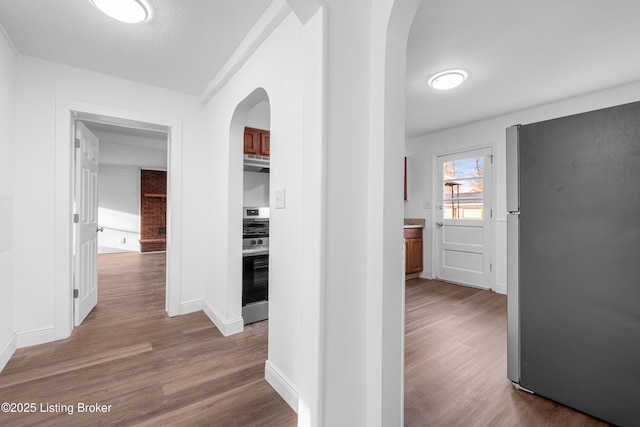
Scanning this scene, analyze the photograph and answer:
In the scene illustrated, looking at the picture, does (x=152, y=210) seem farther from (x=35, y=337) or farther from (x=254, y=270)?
(x=254, y=270)

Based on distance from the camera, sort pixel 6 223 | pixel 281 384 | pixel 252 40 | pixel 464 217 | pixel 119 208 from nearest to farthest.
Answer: pixel 281 384 < pixel 252 40 < pixel 6 223 < pixel 464 217 < pixel 119 208

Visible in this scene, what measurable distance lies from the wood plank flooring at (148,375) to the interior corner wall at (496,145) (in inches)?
133

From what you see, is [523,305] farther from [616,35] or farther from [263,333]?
[616,35]

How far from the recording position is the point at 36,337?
7.75 ft

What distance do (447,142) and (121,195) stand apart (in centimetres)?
748

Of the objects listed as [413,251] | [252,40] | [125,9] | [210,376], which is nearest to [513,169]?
[252,40]

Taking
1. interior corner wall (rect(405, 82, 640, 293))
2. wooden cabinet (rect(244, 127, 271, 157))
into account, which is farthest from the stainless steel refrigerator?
interior corner wall (rect(405, 82, 640, 293))

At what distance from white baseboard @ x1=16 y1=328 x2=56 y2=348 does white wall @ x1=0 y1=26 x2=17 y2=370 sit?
7 centimetres

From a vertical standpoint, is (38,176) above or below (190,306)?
above

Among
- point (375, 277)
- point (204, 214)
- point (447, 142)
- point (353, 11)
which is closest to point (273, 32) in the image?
point (353, 11)

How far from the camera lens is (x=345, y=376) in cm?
118

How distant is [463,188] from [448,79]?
2.10 m

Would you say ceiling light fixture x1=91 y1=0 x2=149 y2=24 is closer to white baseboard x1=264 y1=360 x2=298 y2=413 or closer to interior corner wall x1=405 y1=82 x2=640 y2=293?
white baseboard x1=264 y1=360 x2=298 y2=413

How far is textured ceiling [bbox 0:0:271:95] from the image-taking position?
1.80 metres
